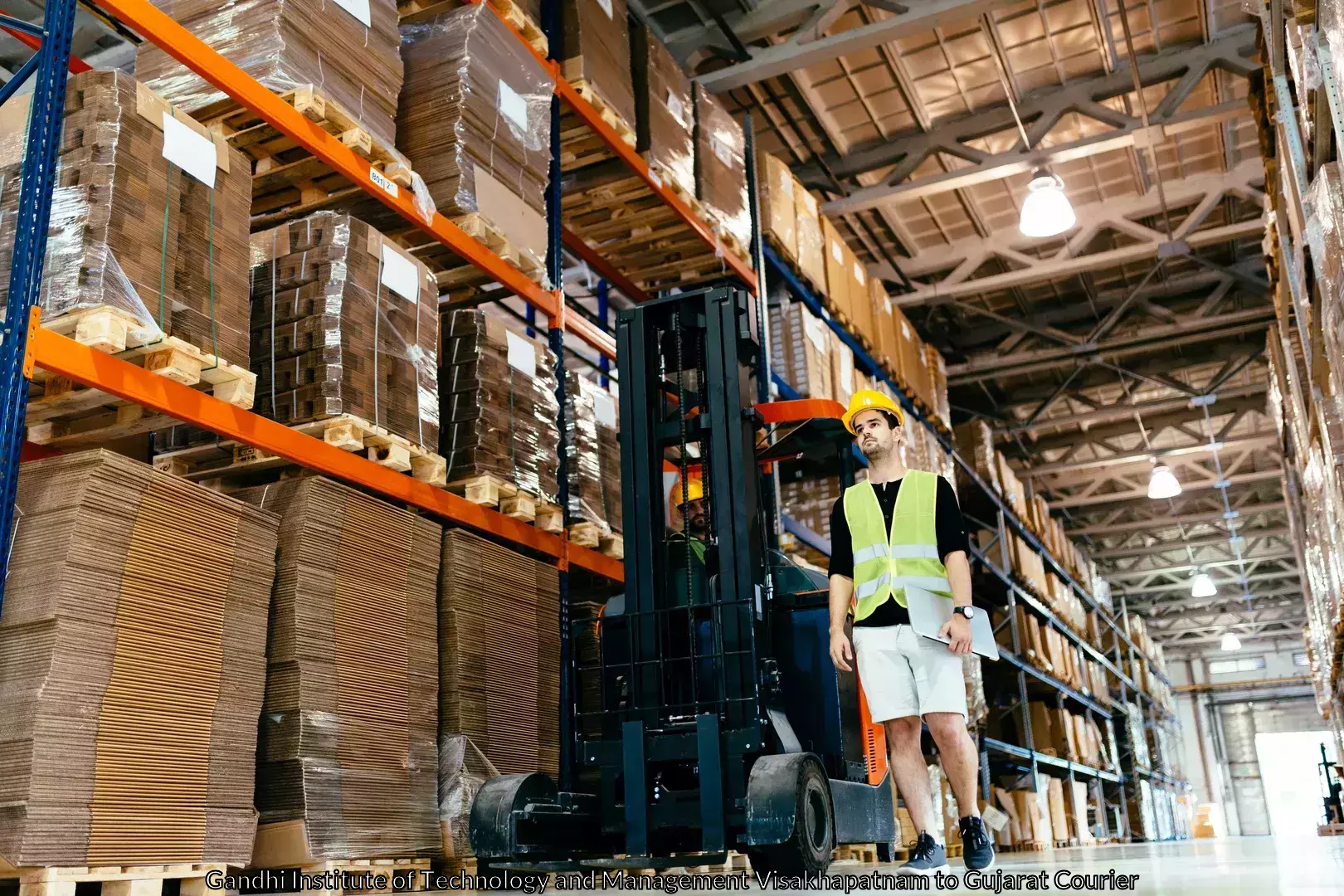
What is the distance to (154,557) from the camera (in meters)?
3.70

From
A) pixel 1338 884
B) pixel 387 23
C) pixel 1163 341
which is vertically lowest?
pixel 1338 884

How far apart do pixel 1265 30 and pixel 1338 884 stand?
4.78 meters

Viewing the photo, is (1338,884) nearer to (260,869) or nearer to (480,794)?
(480,794)

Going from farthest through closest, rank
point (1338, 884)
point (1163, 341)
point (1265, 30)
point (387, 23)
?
point (1163, 341)
point (1265, 30)
point (387, 23)
point (1338, 884)

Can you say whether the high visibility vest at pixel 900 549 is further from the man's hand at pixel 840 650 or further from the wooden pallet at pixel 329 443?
the wooden pallet at pixel 329 443

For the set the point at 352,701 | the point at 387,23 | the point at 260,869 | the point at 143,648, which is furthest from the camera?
the point at 387,23

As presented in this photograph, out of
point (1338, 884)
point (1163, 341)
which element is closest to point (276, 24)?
point (1338, 884)

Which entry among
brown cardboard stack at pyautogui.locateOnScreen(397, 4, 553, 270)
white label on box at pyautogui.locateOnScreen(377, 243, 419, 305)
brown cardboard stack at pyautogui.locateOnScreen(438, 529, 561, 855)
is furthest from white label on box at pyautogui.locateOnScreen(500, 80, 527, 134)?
brown cardboard stack at pyautogui.locateOnScreen(438, 529, 561, 855)

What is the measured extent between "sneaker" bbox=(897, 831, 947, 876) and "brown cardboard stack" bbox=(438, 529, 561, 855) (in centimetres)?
167

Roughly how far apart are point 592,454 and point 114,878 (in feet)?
12.0

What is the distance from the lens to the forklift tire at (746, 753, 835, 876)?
3.61 meters

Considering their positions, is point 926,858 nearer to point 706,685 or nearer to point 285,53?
point 706,685

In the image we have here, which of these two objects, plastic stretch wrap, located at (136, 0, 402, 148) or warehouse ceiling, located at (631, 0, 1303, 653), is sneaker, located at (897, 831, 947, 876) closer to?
plastic stretch wrap, located at (136, 0, 402, 148)

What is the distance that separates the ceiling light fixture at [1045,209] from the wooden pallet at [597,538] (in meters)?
5.03
